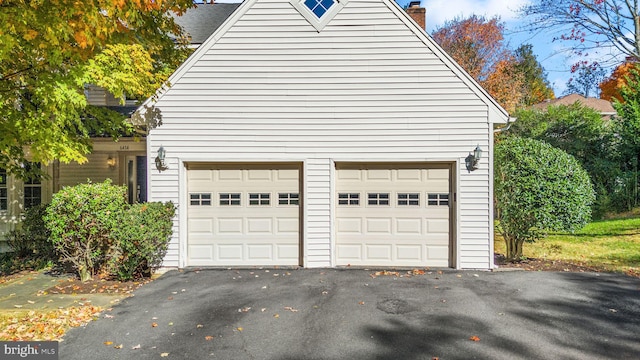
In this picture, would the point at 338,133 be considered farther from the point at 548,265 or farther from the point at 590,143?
the point at 590,143

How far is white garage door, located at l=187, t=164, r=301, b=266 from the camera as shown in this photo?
26.8 ft

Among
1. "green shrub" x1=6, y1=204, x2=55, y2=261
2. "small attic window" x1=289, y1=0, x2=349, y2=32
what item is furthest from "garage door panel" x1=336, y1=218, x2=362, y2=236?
"green shrub" x1=6, y1=204, x2=55, y2=261

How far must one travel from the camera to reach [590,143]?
1600 cm

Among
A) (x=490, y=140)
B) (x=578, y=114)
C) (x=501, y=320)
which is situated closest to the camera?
(x=501, y=320)

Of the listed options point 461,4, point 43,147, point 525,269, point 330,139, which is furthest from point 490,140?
point 461,4

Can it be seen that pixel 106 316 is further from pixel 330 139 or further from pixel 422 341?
pixel 330 139

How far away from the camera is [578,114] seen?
16.0 meters

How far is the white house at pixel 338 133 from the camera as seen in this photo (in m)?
7.86

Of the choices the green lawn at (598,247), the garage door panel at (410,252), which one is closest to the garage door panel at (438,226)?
the garage door panel at (410,252)

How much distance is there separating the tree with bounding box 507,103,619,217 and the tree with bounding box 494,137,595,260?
909cm

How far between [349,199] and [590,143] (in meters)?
13.7

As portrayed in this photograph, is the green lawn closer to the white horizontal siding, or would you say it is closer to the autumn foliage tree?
the white horizontal siding

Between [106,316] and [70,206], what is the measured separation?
2.55 meters

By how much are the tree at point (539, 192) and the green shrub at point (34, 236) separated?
34.3 feet
